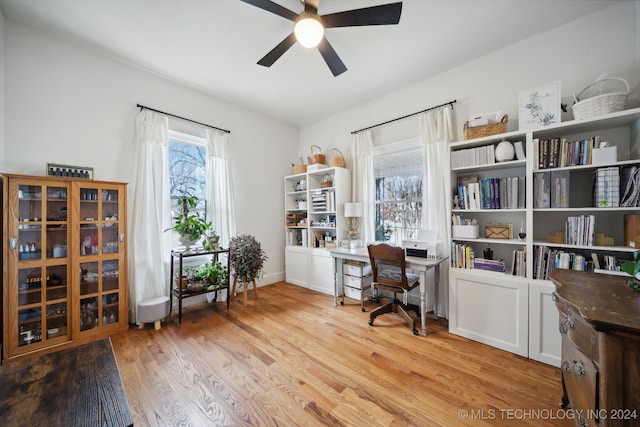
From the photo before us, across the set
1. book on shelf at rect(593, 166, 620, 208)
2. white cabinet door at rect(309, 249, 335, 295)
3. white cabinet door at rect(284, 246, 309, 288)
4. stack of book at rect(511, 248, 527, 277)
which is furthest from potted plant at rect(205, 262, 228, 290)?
book on shelf at rect(593, 166, 620, 208)

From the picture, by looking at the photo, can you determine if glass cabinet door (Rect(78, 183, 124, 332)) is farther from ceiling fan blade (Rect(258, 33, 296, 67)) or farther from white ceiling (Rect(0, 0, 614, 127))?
ceiling fan blade (Rect(258, 33, 296, 67))

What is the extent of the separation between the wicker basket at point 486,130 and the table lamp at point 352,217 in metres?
1.60

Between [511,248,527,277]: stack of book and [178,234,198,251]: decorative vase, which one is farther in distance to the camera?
[178,234,198,251]: decorative vase

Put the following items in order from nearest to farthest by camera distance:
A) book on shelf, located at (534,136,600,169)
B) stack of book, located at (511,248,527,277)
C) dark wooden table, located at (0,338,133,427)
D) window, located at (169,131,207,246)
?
dark wooden table, located at (0,338,133,427) < book on shelf, located at (534,136,600,169) < stack of book, located at (511,248,527,277) < window, located at (169,131,207,246)

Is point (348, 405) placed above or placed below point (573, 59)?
below

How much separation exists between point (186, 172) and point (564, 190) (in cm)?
426

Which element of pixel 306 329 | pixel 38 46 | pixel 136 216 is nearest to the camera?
pixel 38 46

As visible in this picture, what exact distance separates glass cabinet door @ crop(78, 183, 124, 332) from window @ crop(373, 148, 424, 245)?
3.25 m

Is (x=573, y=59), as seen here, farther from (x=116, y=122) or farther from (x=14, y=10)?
(x=14, y=10)

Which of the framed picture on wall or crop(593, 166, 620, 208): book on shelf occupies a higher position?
the framed picture on wall

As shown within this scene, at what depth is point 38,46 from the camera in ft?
7.32

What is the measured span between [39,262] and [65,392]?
192cm

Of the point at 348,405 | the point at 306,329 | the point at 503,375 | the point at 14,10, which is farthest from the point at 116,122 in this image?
the point at 503,375

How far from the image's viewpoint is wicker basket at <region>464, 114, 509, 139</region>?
2184mm
